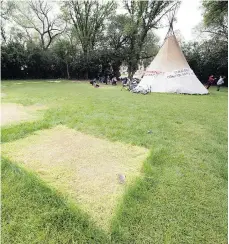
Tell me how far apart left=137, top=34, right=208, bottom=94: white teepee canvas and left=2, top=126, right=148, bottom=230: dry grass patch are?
9.43 meters

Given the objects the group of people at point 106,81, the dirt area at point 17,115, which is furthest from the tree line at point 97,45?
the dirt area at point 17,115

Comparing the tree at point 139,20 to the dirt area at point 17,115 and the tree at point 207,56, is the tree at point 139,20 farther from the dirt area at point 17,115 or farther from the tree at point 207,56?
the dirt area at point 17,115

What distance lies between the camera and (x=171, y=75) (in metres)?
13.0

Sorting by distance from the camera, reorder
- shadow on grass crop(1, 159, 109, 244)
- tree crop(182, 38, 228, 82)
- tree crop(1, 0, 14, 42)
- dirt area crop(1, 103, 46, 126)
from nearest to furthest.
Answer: shadow on grass crop(1, 159, 109, 244) < dirt area crop(1, 103, 46, 126) < tree crop(182, 38, 228, 82) < tree crop(1, 0, 14, 42)

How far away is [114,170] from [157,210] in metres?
0.91

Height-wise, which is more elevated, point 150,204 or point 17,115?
point 17,115

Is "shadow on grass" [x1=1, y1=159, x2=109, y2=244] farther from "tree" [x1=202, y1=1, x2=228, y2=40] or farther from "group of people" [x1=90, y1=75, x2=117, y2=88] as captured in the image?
"tree" [x1=202, y1=1, x2=228, y2=40]

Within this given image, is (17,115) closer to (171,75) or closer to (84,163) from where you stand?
(84,163)

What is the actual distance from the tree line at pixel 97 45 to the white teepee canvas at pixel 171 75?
957 centimetres

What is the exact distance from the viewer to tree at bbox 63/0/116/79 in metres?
24.2

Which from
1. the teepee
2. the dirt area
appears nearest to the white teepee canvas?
the teepee

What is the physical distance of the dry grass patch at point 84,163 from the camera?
2283mm

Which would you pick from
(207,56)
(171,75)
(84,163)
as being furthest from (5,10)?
(84,163)

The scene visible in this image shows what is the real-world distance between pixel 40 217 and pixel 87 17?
26459 millimetres
